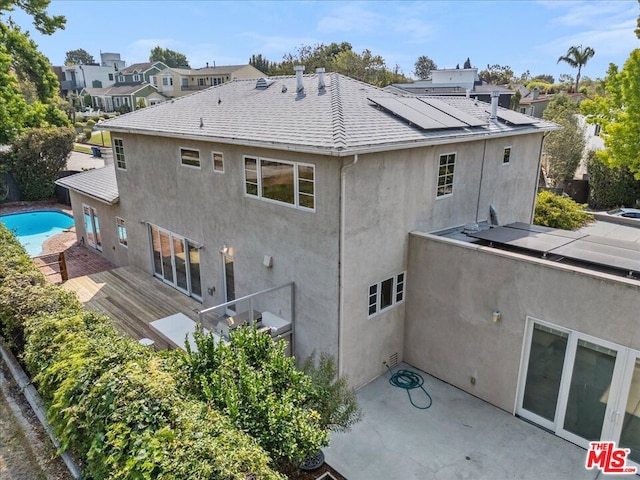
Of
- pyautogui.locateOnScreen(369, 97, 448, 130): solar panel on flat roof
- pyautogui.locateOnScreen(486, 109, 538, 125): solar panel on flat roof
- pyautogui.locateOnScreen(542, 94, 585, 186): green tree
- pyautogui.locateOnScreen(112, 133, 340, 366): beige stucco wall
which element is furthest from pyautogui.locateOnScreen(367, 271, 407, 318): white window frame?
pyautogui.locateOnScreen(542, 94, 585, 186): green tree

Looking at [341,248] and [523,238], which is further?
[523,238]

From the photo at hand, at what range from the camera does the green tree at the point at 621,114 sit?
20984mm

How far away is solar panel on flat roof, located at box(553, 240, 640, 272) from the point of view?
8.73 metres

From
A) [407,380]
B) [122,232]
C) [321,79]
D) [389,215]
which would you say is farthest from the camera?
[122,232]

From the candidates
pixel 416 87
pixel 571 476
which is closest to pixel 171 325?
pixel 571 476

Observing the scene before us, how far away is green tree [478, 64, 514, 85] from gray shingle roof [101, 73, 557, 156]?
3097 inches

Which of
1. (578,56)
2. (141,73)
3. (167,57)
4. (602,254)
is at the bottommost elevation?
(602,254)

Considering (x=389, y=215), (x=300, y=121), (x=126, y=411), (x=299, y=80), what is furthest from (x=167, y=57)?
(x=126, y=411)

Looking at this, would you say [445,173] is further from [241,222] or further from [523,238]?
[241,222]

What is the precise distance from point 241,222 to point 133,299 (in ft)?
18.5

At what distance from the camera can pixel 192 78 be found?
70.8 m

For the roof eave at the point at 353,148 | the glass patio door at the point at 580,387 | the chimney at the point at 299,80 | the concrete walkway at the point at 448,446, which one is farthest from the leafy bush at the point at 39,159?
the glass patio door at the point at 580,387

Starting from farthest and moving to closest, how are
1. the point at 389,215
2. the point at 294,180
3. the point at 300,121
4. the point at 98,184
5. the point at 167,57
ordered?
the point at 167,57
the point at 98,184
the point at 300,121
the point at 389,215
the point at 294,180

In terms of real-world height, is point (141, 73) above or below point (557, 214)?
above
